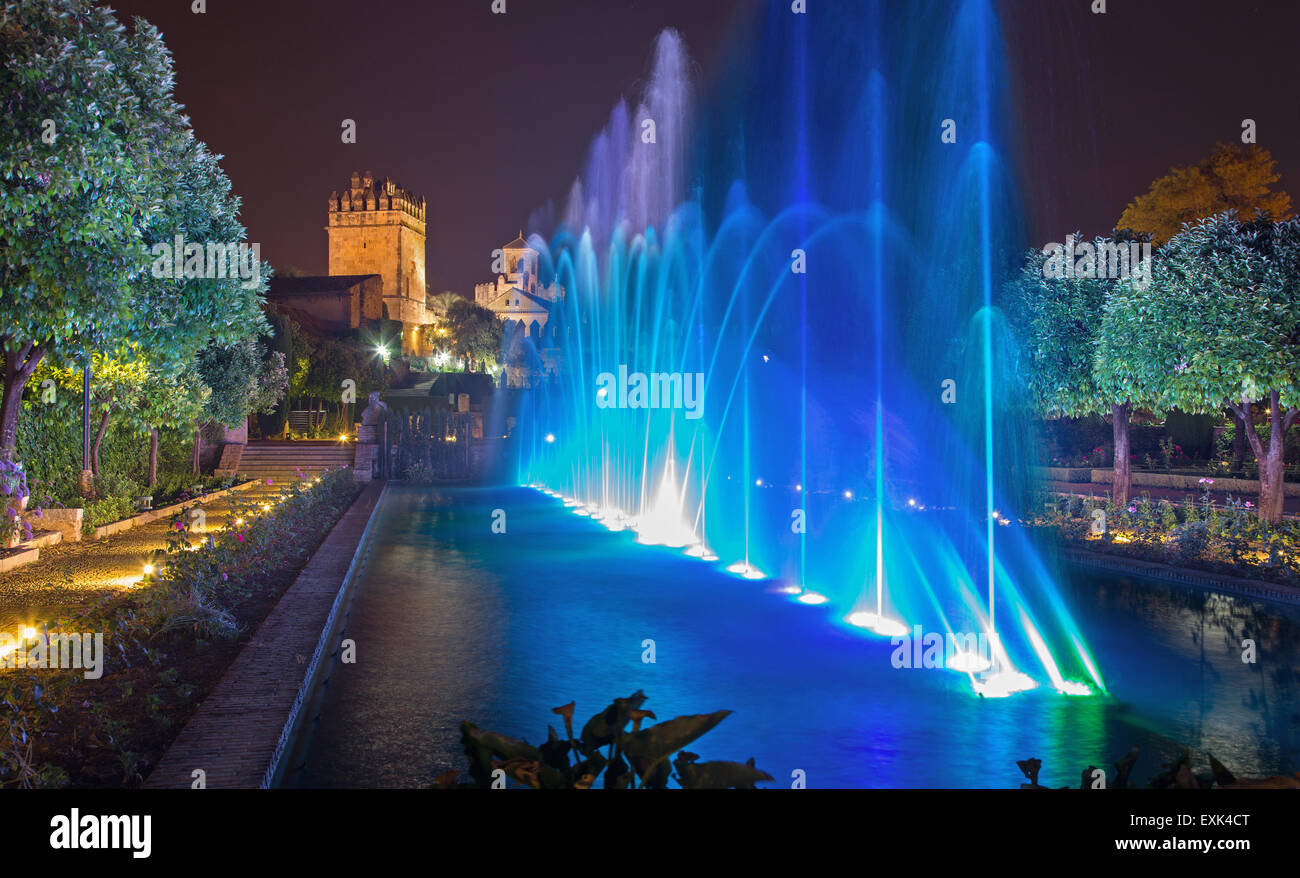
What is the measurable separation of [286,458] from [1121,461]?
2714cm

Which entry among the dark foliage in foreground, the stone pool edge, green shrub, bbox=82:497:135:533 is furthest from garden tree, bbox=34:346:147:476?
the dark foliage in foreground

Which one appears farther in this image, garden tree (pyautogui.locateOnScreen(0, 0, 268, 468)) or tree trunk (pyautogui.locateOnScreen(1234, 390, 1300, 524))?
tree trunk (pyautogui.locateOnScreen(1234, 390, 1300, 524))

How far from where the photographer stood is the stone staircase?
32.2 metres

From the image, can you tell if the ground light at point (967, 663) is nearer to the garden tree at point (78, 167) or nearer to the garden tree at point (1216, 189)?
the garden tree at point (78, 167)

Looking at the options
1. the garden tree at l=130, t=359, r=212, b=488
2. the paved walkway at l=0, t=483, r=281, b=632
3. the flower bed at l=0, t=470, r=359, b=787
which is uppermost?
the garden tree at l=130, t=359, r=212, b=488

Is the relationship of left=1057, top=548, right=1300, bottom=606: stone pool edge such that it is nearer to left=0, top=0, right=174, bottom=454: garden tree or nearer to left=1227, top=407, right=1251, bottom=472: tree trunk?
left=0, top=0, right=174, bottom=454: garden tree

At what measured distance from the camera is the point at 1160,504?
15945 millimetres

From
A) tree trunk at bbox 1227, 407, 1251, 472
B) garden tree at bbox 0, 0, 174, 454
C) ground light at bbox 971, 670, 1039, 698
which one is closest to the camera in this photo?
ground light at bbox 971, 670, 1039, 698

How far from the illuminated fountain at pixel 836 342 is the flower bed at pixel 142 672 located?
583cm

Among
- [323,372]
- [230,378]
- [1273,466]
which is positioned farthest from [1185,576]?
[323,372]

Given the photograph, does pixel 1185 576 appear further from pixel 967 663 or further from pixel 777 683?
pixel 777 683

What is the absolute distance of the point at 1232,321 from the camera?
559 inches

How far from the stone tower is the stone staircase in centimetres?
8237
